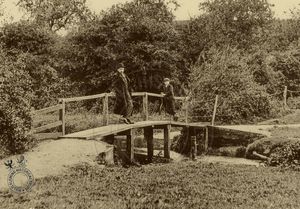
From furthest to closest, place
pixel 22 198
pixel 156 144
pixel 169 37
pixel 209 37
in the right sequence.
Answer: pixel 209 37
pixel 169 37
pixel 156 144
pixel 22 198

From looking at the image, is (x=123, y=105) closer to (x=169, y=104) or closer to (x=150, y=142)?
(x=150, y=142)

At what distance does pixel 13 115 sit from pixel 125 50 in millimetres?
14964

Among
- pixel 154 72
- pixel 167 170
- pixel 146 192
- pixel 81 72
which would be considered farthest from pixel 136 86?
pixel 146 192

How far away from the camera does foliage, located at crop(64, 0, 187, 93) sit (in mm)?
28672

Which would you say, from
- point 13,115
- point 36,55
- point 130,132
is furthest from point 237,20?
point 13,115

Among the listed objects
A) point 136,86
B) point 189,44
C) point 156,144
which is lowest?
point 156,144

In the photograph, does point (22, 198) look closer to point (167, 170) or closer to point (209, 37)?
point (167, 170)

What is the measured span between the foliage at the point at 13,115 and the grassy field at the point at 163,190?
2.41 meters

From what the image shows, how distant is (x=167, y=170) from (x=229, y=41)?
22.5 meters

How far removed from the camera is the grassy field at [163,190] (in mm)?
9430

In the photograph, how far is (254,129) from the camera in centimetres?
2253

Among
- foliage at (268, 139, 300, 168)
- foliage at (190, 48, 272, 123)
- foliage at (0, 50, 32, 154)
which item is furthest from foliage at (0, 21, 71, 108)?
foliage at (268, 139, 300, 168)

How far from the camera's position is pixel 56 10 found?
4328 centimetres

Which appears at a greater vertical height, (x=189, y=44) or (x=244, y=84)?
(x=189, y=44)
